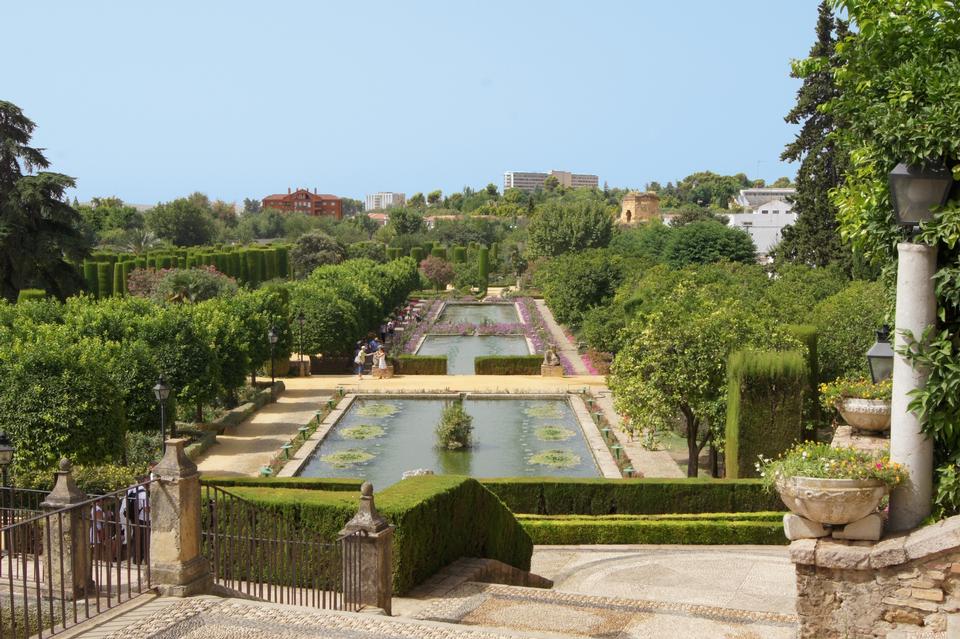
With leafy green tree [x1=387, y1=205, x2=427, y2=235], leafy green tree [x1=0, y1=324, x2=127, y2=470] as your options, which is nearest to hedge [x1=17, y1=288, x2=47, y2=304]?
leafy green tree [x1=0, y1=324, x2=127, y2=470]

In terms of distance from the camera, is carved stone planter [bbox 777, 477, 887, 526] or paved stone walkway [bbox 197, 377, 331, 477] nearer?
carved stone planter [bbox 777, 477, 887, 526]

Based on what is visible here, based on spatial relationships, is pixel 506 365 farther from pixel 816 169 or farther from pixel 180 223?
pixel 180 223

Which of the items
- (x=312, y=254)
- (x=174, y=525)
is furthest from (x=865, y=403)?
(x=312, y=254)

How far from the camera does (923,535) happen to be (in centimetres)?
757

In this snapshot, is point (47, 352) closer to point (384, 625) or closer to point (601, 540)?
point (601, 540)

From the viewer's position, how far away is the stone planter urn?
9.62 metres

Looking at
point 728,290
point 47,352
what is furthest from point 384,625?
point 728,290

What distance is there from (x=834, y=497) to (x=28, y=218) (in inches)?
1557

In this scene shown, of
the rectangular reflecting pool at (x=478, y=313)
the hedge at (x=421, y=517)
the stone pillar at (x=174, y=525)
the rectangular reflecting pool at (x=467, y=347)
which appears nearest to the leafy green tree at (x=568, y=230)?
the rectangular reflecting pool at (x=478, y=313)

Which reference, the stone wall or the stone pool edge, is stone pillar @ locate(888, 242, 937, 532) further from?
the stone pool edge

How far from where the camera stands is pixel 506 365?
37938 mm

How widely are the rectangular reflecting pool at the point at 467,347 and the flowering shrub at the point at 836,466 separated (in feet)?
105

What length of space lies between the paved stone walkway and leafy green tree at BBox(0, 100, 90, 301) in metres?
13.5

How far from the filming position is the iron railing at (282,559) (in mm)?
10594
